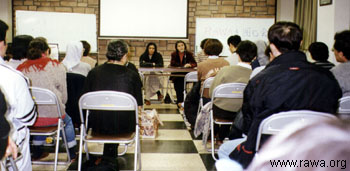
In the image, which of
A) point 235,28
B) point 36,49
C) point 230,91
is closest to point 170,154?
point 230,91

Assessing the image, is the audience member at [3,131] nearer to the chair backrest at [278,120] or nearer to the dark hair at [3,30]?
the dark hair at [3,30]

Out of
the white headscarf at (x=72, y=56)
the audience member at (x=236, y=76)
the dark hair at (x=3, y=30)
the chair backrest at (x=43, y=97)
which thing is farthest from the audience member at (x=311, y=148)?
the white headscarf at (x=72, y=56)

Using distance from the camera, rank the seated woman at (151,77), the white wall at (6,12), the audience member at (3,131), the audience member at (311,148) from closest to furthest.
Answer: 1. the audience member at (311,148)
2. the audience member at (3,131)
3. the seated woman at (151,77)
4. the white wall at (6,12)

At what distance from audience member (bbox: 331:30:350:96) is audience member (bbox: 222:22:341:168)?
113 cm

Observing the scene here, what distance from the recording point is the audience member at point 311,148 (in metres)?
0.34

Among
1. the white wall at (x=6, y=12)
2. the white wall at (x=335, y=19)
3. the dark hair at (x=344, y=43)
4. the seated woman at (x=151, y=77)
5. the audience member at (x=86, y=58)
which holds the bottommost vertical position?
the seated woman at (x=151, y=77)

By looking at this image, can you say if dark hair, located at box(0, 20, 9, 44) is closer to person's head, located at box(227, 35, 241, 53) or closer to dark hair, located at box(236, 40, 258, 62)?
dark hair, located at box(236, 40, 258, 62)

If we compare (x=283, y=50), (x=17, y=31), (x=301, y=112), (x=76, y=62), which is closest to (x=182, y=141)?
(x=76, y=62)

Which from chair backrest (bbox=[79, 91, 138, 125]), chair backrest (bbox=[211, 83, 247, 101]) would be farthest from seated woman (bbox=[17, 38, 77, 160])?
chair backrest (bbox=[211, 83, 247, 101])

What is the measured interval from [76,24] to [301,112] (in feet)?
21.6

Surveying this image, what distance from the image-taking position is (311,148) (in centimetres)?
35

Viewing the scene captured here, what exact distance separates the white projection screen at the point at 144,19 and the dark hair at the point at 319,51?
4371 millimetres

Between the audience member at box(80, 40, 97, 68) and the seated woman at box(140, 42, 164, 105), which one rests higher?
the audience member at box(80, 40, 97, 68)

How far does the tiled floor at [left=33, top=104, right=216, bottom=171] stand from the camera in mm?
2941
